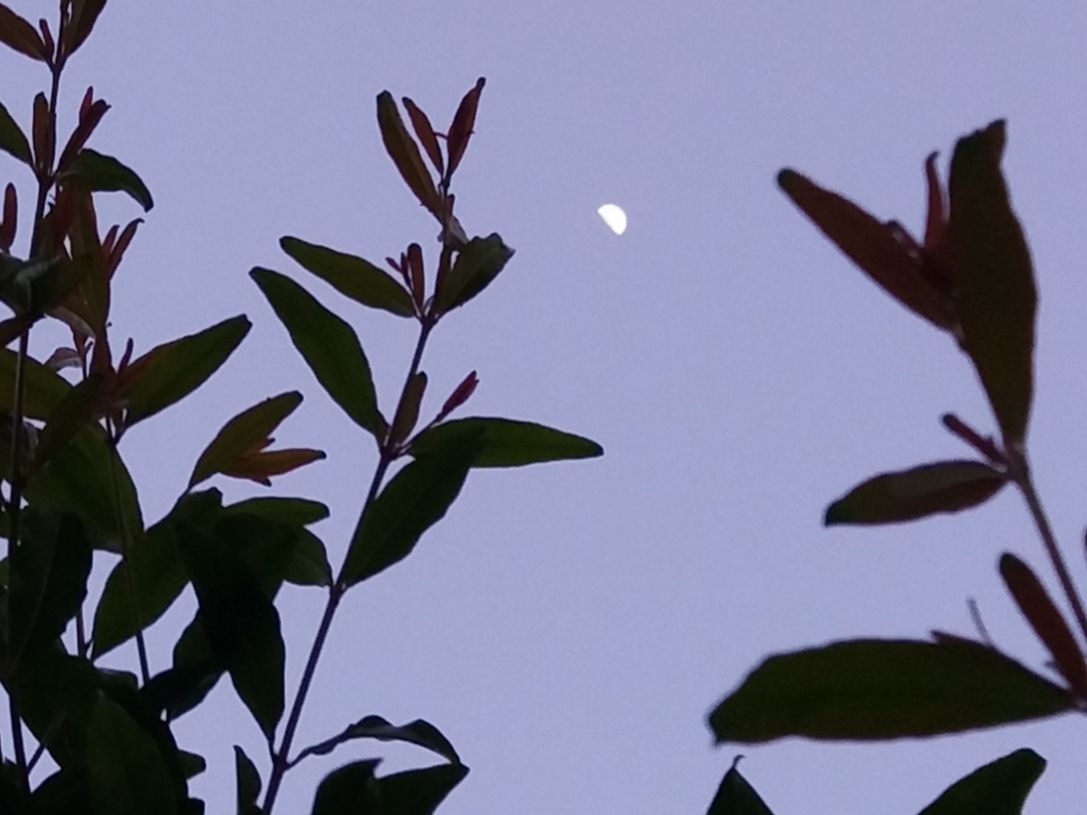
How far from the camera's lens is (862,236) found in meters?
0.49

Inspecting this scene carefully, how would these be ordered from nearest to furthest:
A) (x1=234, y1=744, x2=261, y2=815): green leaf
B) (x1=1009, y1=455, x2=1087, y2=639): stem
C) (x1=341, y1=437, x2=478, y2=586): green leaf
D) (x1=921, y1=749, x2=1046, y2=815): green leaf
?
(x1=1009, y1=455, x2=1087, y2=639): stem, (x1=921, y1=749, x2=1046, y2=815): green leaf, (x1=234, y1=744, x2=261, y2=815): green leaf, (x1=341, y1=437, x2=478, y2=586): green leaf

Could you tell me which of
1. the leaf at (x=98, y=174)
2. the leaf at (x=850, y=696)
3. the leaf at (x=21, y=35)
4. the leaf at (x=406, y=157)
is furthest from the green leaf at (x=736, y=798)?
the leaf at (x=21, y=35)

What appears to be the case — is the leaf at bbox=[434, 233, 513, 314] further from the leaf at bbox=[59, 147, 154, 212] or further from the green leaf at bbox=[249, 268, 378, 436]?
the leaf at bbox=[59, 147, 154, 212]

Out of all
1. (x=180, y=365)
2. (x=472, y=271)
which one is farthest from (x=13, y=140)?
(x=472, y=271)

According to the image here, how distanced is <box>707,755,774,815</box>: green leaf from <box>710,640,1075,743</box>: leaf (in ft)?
0.73

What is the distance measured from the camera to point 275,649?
2.96 feet

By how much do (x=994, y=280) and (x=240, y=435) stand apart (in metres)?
0.75

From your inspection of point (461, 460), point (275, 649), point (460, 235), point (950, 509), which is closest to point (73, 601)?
point (275, 649)

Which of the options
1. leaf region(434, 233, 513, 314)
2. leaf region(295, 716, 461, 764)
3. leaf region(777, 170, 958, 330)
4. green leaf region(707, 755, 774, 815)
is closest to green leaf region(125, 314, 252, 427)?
leaf region(434, 233, 513, 314)

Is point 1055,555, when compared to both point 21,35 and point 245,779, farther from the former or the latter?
point 21,35

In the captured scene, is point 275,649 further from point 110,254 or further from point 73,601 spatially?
point 110,254

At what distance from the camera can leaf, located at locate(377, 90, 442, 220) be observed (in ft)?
3.59

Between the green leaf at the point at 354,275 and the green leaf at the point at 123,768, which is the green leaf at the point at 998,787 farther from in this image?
the green leaf at the point at 354,275

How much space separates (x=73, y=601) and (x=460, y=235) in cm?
39
